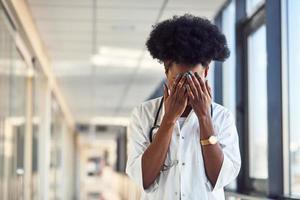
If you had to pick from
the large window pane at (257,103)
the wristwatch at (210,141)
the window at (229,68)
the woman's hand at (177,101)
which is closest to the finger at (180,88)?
the woman's hand at (177,101)

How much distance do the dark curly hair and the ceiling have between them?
3.20 meters

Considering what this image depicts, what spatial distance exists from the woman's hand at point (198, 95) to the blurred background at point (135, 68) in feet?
5.37

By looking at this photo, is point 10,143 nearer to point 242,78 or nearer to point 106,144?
point 242,78

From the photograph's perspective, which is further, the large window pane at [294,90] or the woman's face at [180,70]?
the large window pane at [294,90]

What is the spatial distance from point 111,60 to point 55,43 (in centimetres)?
109

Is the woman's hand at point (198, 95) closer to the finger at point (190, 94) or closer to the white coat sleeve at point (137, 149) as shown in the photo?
the finger at point (190, 94)

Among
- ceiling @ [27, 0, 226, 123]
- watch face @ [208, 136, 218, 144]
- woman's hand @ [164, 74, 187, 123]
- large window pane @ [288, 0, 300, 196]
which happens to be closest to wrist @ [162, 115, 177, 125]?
woman's hand @ [164, 74, 187, 123]

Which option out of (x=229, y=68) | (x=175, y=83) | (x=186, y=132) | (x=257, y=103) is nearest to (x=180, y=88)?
(x=175, y=83)

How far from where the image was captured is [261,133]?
14.4ft

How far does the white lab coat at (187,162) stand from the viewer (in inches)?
65.1

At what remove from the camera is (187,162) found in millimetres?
1656

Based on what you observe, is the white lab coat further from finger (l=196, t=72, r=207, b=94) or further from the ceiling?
the ceiling

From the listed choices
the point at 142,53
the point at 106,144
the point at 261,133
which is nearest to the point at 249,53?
the point at 261,133

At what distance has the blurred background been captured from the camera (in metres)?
3.70
